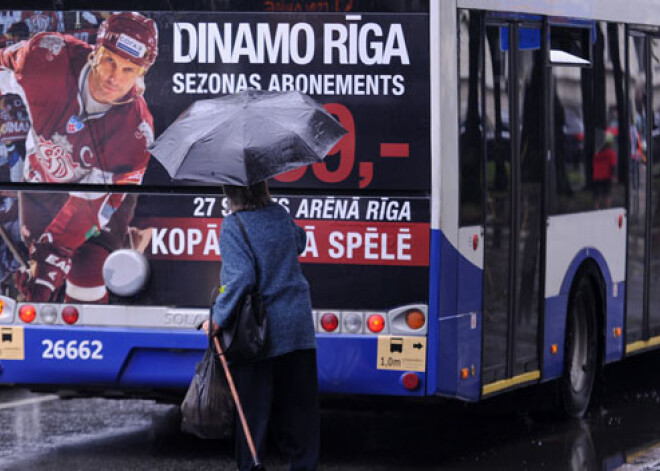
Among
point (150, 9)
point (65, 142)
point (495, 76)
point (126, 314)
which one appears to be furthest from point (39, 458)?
point (495, 76)

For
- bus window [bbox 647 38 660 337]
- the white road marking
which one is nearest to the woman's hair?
the white road marking

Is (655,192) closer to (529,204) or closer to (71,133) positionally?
(529,204)

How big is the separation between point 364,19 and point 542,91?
6.36 feet

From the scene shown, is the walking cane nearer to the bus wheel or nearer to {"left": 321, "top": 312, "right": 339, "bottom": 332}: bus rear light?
{"left": 321, "top": 312, "right": 339, "bottom": 332}: bus rear light

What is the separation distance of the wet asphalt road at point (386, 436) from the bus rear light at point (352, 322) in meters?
0.82

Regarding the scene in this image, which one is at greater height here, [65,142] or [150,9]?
[150,9]

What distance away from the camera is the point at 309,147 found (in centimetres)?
845

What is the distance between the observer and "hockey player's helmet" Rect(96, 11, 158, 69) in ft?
33.4

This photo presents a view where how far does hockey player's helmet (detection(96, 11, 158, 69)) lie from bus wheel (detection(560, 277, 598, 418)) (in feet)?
11.7

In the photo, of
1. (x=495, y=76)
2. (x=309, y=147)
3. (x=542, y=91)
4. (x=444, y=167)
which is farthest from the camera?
(x=542, y=91)

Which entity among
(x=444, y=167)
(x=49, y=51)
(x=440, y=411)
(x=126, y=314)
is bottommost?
(x=440, y=411)

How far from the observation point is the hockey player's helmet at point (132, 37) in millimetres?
10172

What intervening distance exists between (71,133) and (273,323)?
2584 millimetres

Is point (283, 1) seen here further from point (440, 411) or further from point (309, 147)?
point (440, 411)
